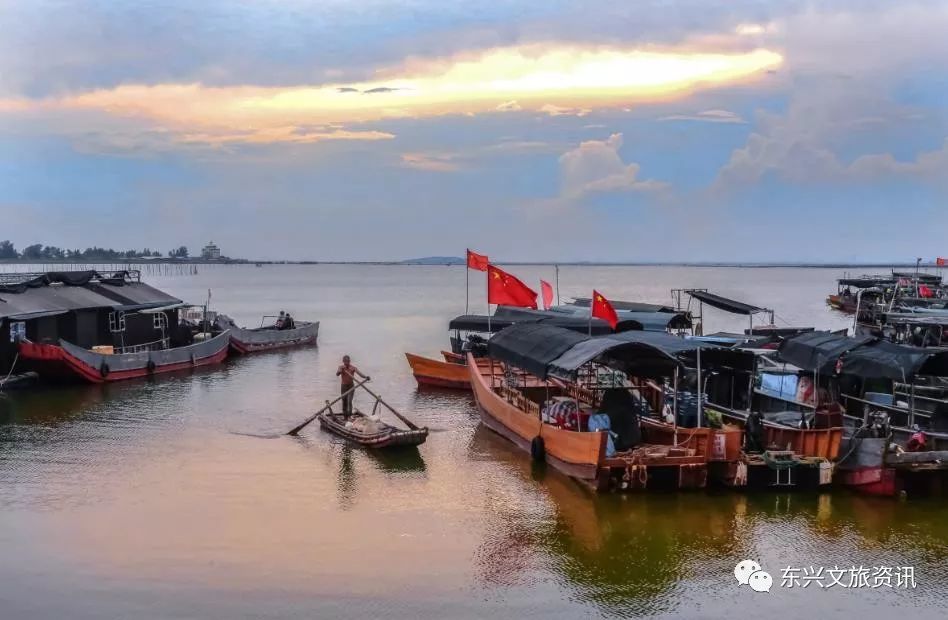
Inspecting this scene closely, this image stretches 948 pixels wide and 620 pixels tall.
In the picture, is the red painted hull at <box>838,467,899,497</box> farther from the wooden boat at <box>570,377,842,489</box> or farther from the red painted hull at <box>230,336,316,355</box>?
the red painted hull at <box>230,336,316,355</box>

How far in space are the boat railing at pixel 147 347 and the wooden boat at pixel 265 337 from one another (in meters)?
3.97

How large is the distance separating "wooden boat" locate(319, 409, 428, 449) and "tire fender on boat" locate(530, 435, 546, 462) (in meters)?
2.64

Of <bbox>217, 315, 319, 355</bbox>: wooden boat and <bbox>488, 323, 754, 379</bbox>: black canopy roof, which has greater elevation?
<bbox>488, 323, 754, 379</bbox>: black canopy roof

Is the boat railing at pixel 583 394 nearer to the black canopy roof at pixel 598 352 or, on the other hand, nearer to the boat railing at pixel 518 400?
the boat railing at pixel 518 400

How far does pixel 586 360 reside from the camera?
15.7 metres

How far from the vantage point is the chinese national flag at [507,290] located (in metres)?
23.0

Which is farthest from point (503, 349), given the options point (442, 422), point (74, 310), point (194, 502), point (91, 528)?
point (74, 310)

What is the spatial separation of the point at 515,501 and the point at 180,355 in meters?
20.9

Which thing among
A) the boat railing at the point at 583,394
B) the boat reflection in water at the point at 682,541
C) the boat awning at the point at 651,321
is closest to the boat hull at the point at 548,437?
the boat reflection in water at the point at 682,541

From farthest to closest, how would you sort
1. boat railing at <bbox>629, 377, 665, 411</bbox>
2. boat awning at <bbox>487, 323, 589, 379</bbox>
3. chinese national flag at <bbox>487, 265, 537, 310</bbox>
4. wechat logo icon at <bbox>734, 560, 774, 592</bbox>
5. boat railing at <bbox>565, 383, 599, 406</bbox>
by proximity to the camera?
chinese national flag at <bbox>487, 265, 537, 310</bbox>, boat railing at <bbox>565, 383, 599, 406</bbox>, boat railing at <bbox>629, 377, 665, 411</bbox>, boat awning at <bbox>487, 323, 589, 379</bbox>, wechat logo icon at <bbox>734, 560, 774, 592</bbox>

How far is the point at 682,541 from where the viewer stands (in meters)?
13.4

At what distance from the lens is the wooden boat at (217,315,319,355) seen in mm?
38688

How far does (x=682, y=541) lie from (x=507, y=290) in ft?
36.5

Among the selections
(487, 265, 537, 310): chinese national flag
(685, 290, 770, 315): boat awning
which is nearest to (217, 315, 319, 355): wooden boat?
(487, 265, 537, 310): chinese national flag
